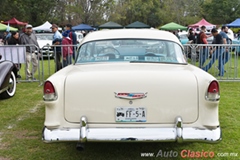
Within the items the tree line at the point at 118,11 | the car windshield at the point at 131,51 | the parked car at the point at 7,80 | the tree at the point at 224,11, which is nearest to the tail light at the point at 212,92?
the car windshield at the point at 131,51

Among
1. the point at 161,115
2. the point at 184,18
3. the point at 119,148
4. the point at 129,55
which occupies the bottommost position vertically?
the point at 119,148

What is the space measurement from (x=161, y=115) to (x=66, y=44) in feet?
24.1

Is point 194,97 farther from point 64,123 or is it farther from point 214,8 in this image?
point 214,8

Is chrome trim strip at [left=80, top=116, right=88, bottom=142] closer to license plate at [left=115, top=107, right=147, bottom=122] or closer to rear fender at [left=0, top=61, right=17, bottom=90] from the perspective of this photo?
license plate at [left=115, top=107, right=147, bottom=122]

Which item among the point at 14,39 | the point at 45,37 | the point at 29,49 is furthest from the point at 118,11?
the point at 29,49

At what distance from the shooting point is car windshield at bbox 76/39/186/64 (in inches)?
175

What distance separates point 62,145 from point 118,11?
172 feet

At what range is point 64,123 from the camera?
360 centimetres

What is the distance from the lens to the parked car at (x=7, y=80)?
683 cm

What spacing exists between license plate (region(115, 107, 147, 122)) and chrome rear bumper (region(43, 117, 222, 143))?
119 mm

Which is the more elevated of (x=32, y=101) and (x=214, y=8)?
(x=214, y=8)

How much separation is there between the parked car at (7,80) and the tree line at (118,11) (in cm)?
3472

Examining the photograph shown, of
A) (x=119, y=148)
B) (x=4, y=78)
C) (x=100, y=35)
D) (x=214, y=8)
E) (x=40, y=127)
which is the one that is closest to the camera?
(x=119, y=148)

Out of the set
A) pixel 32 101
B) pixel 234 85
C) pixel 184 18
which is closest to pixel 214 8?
pixel 184 18
